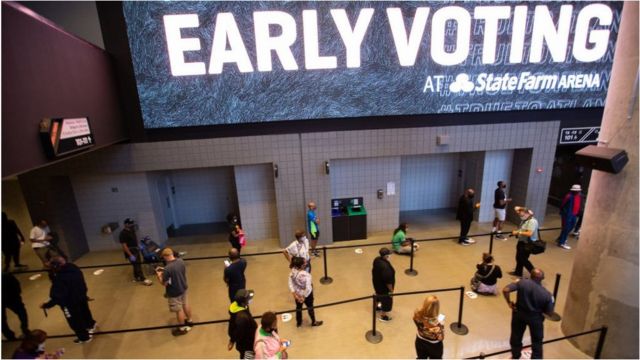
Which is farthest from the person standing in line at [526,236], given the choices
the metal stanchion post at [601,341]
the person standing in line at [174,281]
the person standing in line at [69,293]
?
the person standing in line at [69,293]

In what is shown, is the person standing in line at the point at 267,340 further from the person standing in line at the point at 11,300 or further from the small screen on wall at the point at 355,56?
the small screen on wall at the point at 355,56

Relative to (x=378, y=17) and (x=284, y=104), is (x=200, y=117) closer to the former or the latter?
(x=284, y=104)

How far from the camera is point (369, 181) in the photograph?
9.41 m

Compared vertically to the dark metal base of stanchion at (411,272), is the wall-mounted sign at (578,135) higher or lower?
higher

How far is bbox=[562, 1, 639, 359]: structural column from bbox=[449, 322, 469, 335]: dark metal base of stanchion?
1.58 m

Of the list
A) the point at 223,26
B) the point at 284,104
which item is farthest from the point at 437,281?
the point at 223,26

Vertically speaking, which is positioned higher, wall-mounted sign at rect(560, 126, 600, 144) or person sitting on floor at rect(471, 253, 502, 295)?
wall-mounted sign at rect(560, 126, 600, 144)

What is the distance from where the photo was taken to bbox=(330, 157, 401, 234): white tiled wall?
9.27 m

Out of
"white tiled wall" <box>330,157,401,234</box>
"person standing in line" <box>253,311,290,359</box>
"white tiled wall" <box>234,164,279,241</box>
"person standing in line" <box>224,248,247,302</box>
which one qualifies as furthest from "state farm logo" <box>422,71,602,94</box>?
"person standing in line" <box>253,311,290,359</box>

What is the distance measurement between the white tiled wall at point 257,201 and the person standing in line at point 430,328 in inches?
235

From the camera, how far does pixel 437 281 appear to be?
7020 millimetres

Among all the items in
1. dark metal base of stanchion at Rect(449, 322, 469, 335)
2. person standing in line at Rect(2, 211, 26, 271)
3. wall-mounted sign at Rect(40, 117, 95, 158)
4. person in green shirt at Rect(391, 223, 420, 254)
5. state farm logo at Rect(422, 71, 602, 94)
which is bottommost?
dark metal base of stanchion at Rect(449, 322, 469, 335)

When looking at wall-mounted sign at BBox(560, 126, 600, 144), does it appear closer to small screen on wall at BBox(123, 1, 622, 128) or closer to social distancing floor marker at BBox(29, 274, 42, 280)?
small screen on wall at BBox(123, 1, 622, 128)

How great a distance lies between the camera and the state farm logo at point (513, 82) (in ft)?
26.8
